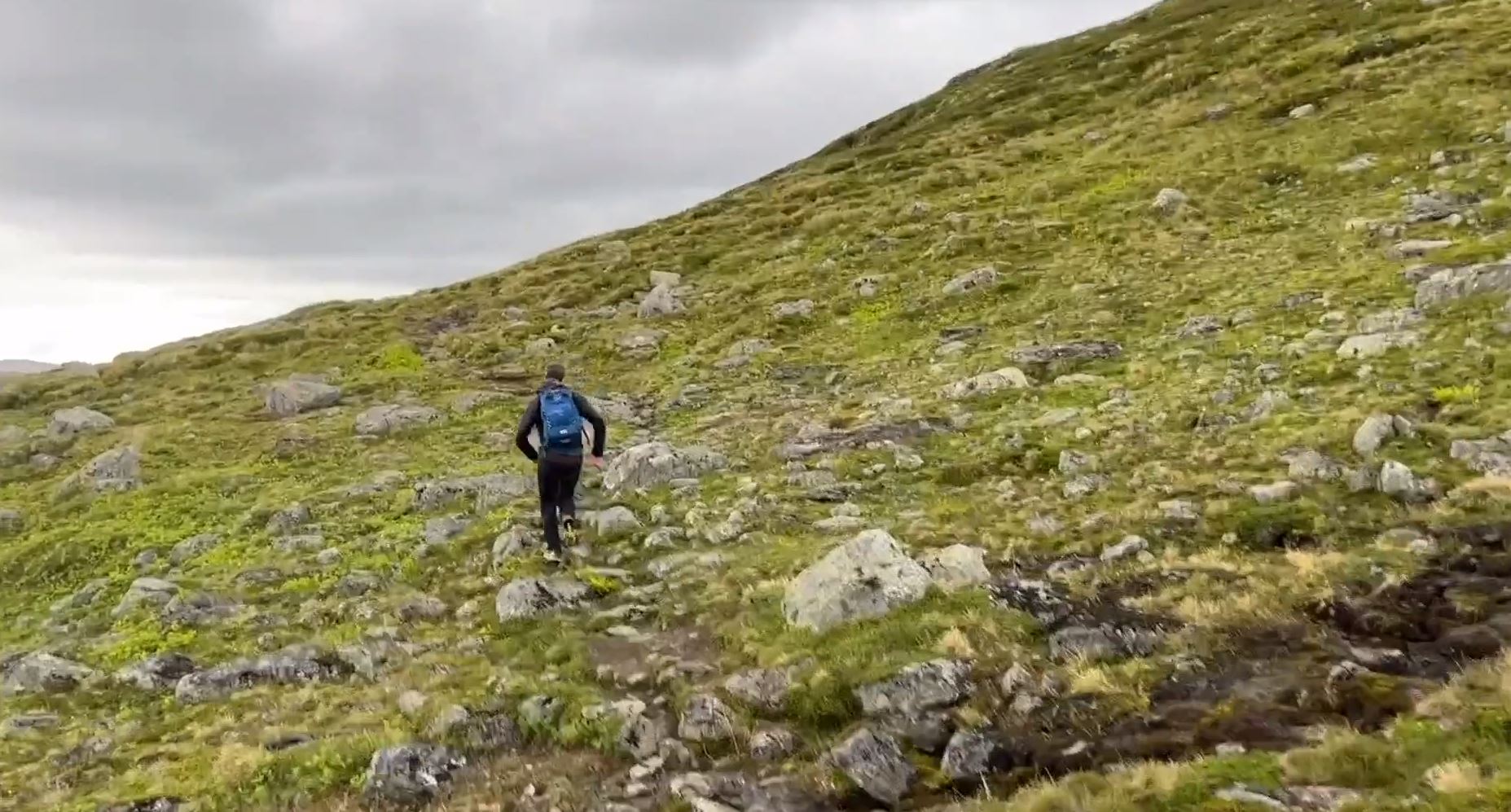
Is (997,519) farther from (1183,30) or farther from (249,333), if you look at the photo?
(1183,30)

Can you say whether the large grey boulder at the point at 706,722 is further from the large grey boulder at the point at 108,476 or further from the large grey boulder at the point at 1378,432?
the large grey boulder at the point at 108,476

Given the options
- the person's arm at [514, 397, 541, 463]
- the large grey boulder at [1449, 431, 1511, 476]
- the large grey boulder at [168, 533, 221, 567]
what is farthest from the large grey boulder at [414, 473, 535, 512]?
the large grey boulder at [1449, 431, 1511, 476]

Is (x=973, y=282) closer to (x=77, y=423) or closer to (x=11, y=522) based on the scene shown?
(x=11, y=522)

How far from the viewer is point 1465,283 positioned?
58.4ft

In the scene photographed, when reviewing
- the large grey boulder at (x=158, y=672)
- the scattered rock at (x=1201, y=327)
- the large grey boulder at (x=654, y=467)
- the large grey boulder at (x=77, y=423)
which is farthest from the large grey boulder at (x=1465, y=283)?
the large grey boulder at (x=77, y=423)

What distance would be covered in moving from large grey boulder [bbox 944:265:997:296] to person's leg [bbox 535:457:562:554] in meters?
17.3

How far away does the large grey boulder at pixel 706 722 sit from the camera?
30.3 feet

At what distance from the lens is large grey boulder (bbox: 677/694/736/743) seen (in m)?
9.23

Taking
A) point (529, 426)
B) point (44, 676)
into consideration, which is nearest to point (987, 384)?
point (529, 426)

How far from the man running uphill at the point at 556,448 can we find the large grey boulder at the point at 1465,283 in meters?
14.8

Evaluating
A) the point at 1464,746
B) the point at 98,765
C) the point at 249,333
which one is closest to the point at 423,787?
the point at 98,765

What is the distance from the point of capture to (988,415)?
18547 millimetres

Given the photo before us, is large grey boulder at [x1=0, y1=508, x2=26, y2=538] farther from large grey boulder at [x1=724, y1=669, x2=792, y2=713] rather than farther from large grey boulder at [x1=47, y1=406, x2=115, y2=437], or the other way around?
large grey boulder at [x1=724, y1=669, x2=792, y2=713]

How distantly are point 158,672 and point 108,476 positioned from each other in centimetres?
1538
